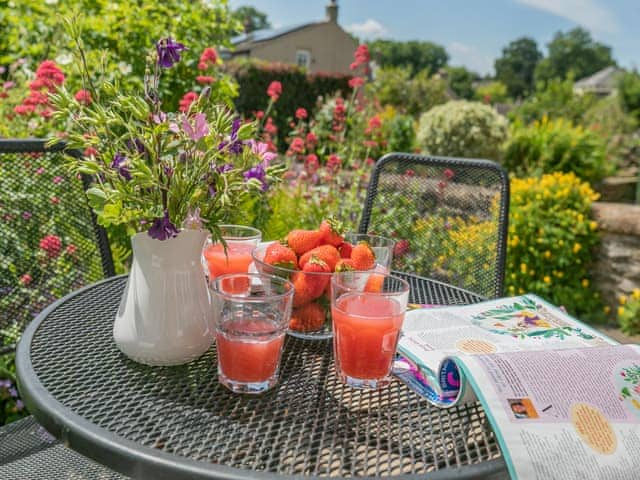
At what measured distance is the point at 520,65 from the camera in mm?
77875

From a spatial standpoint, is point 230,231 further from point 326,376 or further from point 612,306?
point 612,306

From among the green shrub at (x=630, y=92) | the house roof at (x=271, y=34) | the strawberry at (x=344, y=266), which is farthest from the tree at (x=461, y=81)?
the strawberry at (x=344, y=266)

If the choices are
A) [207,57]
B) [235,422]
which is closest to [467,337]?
[235,422]

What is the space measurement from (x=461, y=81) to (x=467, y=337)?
231ft

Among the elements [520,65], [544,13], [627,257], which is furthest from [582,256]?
[544,13]

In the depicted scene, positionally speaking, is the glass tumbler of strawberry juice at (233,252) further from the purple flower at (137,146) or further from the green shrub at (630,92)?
the green shrub at (630,92)

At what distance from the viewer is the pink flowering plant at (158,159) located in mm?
811

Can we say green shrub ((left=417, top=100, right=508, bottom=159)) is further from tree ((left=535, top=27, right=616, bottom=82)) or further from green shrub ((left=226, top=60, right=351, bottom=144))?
tree ((left=535, top=27, right=616, bottom=82))

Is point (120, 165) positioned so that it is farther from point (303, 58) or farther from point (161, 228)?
point (303, 58)

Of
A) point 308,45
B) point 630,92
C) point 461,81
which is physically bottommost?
point 630,92

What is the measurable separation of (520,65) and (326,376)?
85.8 metres

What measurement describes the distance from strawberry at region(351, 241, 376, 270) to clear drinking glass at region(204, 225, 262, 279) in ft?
0.84

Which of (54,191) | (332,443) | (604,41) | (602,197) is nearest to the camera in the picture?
(332,443)

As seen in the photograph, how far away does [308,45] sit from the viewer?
28422 mm
